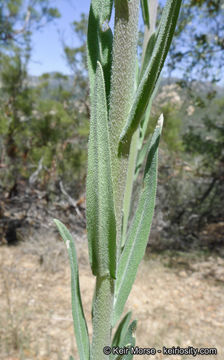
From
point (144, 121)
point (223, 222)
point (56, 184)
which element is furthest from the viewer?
point (223, 222)

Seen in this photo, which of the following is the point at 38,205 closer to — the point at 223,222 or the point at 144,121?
the point at 223,222

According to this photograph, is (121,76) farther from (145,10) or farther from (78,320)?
(78,320)

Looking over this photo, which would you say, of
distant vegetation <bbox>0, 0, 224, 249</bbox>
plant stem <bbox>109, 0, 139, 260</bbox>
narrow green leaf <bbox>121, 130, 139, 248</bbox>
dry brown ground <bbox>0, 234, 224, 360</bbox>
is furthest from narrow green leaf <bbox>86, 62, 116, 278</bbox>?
distant vegetation <bbox>0, 0, 224, 249</bbox>

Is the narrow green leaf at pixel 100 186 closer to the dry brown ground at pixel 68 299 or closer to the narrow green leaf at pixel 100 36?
the narrow green leaf at pixel 100 36

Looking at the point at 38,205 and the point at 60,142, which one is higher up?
the point at 60,142

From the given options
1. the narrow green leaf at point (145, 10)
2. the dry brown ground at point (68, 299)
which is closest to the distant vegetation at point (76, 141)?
the dry brown ground at point (68, 299)

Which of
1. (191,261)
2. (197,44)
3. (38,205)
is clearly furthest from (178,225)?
(197,44)

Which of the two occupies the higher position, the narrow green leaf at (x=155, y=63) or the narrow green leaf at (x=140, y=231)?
the narrow green leaf at (x=155, y=63)
